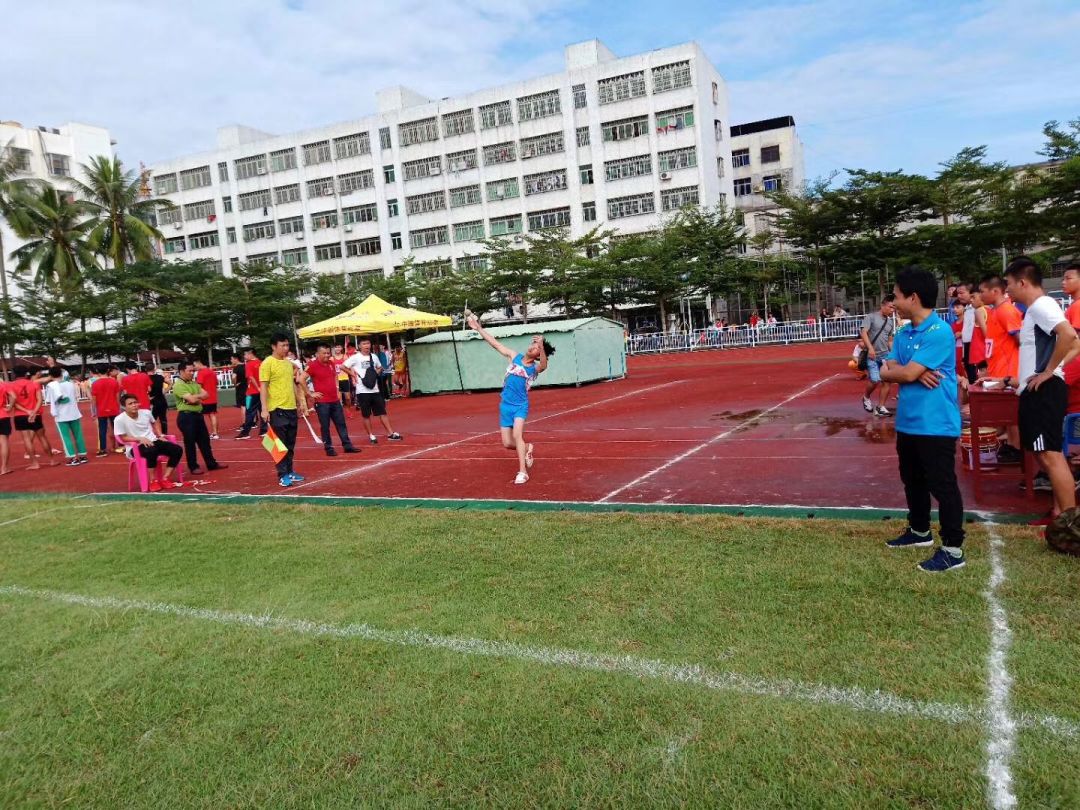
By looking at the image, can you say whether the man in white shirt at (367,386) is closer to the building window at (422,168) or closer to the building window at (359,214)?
the building window at (422,168)

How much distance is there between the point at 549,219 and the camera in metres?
49.7

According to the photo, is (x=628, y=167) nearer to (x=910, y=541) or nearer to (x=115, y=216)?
(x=115, y=216)

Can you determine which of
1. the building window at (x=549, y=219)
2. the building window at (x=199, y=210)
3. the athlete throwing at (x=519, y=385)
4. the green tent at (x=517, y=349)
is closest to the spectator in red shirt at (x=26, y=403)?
the athlete throwing at (x=519, y=385)

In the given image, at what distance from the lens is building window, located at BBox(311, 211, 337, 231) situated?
55.8 metres

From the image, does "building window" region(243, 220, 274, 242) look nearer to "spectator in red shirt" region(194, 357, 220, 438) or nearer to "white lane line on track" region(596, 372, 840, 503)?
"spectator in red shirt" region(194, 357, 220, 438)

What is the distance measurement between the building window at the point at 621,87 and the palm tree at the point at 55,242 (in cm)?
3146

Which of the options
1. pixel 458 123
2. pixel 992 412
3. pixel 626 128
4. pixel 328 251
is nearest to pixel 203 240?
pixel 328 251

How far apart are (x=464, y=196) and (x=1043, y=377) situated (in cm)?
4961

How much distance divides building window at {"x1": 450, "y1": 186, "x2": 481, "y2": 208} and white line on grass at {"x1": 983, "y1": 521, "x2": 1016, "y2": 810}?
4983 centimetres

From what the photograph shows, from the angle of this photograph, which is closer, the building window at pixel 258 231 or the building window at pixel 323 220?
the building window at pixel 323 220

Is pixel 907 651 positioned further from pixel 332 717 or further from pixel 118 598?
pixel 118 598

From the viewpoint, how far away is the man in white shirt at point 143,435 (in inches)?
389

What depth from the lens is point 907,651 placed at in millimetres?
3512

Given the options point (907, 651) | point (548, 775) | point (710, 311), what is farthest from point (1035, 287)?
point (710, 311)
